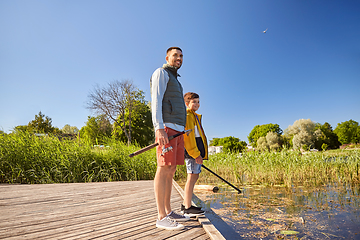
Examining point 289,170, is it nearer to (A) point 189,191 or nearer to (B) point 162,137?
(A) point 189,191

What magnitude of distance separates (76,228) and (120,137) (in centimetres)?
2219

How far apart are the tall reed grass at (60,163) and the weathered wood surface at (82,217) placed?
72.7 inches

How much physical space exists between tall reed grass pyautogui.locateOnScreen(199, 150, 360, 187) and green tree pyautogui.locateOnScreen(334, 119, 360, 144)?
3881cm

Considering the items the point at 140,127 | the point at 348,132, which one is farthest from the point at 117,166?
the point at 348,132

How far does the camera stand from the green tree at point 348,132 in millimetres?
37438

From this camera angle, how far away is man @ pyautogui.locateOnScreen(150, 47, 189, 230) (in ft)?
5.63

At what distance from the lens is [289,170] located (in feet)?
18.7

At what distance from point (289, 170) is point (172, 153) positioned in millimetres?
5067

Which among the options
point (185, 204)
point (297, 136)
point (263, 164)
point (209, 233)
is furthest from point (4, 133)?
point (297, 136)

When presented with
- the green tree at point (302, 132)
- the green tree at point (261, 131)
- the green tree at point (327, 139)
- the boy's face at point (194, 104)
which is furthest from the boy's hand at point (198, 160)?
the green tree at point (261, 131)

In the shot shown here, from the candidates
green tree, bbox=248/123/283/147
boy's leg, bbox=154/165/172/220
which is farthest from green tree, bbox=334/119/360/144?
boy's leg, bbox=154/165/172/220

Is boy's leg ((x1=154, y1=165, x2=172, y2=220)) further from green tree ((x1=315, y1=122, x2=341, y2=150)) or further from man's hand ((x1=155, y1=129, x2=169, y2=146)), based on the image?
green tree ((x1=315, y1=122, x2=341, y2=150))

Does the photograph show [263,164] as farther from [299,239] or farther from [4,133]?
[4,133]

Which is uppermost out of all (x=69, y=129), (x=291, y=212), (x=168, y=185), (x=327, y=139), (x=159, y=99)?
(x=69, y=129)
